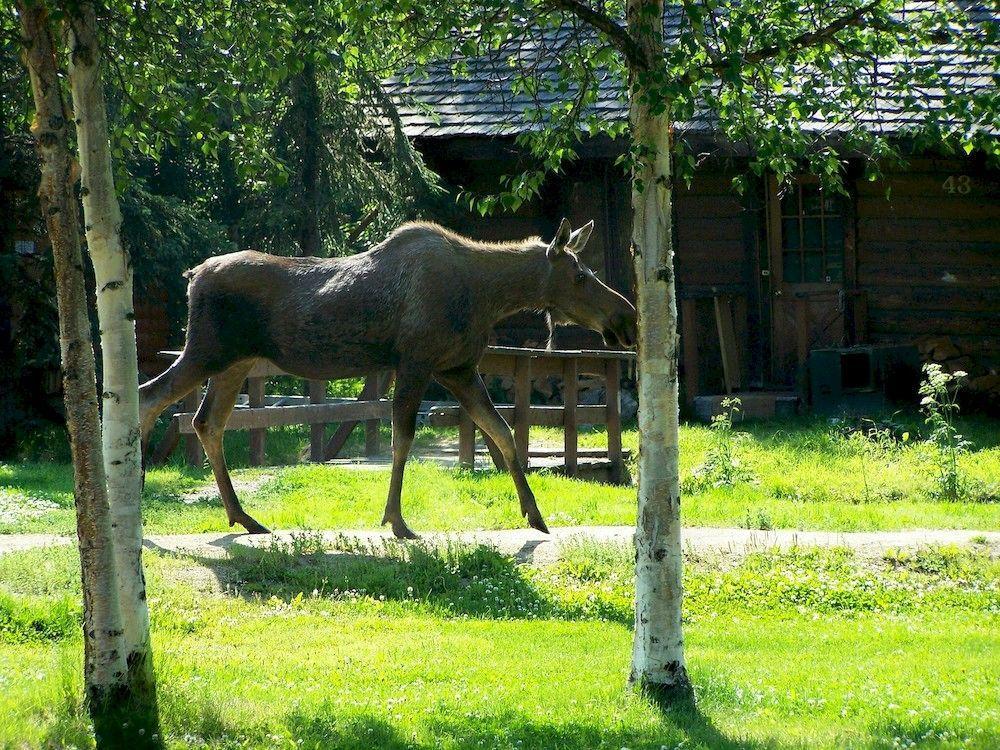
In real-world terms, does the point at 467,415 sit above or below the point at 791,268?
below

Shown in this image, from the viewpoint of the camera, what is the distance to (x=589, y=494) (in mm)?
12383

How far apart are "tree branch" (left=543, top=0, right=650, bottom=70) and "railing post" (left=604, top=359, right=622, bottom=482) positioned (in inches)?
342

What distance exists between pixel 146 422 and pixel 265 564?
1.89m

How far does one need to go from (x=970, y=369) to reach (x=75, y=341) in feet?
50.1

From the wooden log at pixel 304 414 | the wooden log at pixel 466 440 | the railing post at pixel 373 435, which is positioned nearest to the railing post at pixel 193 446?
the wooden log at pixel 304 414

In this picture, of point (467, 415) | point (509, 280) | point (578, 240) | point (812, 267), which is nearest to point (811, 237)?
point (812, 267)

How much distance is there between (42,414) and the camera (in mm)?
16469

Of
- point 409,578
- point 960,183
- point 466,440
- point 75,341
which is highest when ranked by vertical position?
point 960,183

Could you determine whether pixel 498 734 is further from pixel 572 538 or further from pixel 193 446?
pixel 193 446

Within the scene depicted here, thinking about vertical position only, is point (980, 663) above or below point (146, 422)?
below

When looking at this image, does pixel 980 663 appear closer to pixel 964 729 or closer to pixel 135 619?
pixel 964 729

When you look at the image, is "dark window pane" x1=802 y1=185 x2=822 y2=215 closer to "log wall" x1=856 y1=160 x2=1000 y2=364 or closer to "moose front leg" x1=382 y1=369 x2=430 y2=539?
"log wall" x1=856 y1=160 x2=1000 y2=364

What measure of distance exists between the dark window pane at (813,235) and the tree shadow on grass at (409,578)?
37.5ft

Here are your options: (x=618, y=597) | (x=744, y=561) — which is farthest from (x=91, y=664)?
(x=744, y=561)
